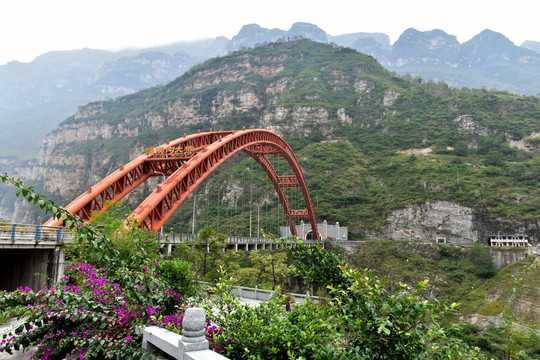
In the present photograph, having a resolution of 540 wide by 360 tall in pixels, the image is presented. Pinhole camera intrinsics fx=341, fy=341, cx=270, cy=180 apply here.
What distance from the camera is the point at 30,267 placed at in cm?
1636

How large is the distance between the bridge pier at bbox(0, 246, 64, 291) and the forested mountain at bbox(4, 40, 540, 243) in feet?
193

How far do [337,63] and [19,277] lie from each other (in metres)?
148

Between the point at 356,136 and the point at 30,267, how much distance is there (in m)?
101

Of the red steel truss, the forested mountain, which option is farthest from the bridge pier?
the forested mountain

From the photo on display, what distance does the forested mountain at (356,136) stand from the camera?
65.6 metres

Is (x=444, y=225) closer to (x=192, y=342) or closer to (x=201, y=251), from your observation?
(x=201, y=251)

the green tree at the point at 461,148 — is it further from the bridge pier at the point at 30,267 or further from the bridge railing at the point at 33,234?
the bridge pier at the point at 30,267

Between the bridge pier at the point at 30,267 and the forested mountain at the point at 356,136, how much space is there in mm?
58765

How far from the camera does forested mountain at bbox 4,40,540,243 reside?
65625 millimetres

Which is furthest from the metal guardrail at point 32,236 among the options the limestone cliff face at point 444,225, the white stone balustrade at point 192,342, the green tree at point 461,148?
the green tree at point 461,148

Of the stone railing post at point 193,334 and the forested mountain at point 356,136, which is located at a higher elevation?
the forested mountain at point 356,136

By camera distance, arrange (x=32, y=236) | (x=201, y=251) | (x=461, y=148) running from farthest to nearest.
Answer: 1. (x=461, y=148)
2. (x=201, y=251)
3. (x=32, y=236)

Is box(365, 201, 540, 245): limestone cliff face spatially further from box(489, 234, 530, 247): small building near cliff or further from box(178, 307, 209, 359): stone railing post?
box(178, 307, 209, 359): stone railing post

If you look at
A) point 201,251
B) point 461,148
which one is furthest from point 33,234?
point 461,148
